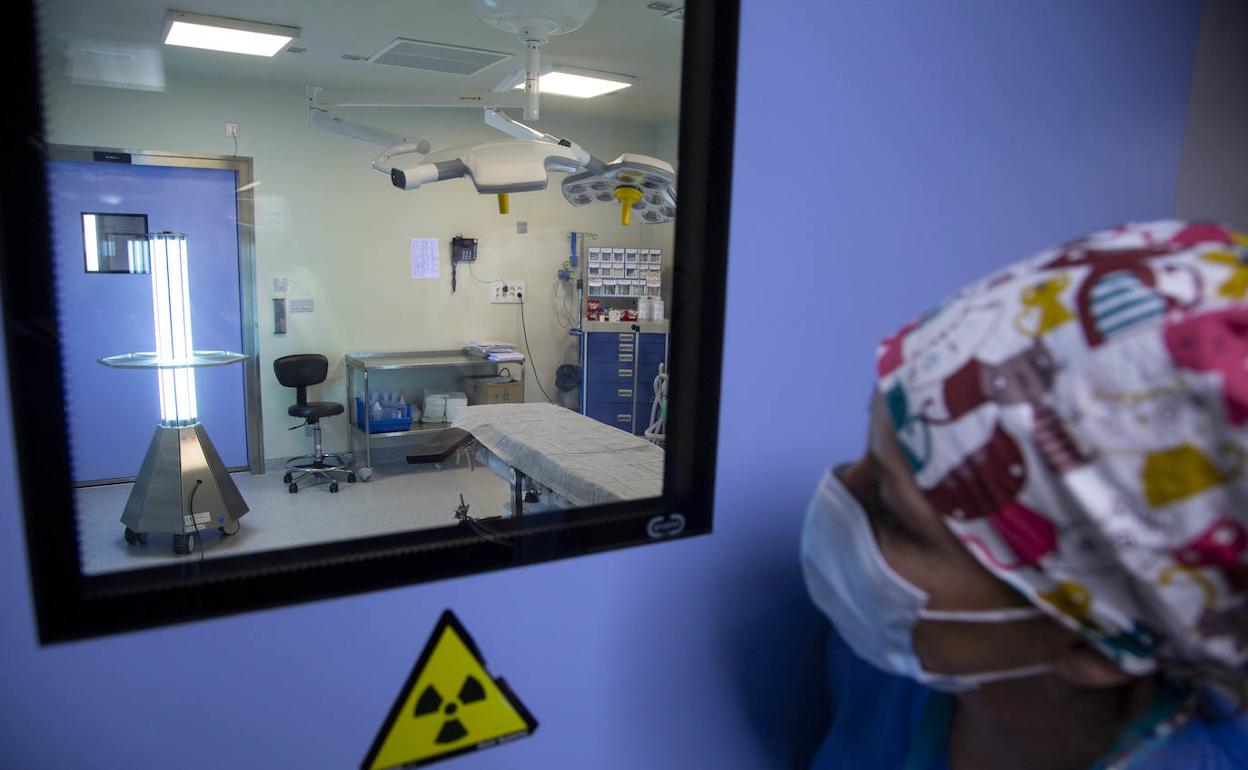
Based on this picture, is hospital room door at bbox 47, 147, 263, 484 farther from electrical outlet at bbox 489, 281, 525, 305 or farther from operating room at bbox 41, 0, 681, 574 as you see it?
electrical outlet at bbox 489, 281, 525, 305

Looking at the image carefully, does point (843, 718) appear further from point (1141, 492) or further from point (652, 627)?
point (1141, 492)

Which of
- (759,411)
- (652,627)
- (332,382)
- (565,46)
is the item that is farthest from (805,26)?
(332,382)

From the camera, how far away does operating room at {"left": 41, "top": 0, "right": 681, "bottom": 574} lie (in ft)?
11.7

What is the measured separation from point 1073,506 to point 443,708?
0.57 m

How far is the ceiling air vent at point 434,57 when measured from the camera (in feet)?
14.1

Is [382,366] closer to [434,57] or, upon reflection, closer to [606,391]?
[606,391]

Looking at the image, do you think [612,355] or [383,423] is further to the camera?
[612,355]

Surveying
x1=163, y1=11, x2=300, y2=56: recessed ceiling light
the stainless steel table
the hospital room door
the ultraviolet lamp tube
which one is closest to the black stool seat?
the stainless steel table

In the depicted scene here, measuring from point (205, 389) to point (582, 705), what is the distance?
5.08 meters

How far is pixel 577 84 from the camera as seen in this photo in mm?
5211

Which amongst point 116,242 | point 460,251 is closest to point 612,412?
point 460,251

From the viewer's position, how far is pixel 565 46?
4309 millimetres

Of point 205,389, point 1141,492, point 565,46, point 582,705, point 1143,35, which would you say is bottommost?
point 205,389

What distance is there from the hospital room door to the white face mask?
4.21 m
